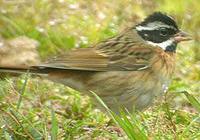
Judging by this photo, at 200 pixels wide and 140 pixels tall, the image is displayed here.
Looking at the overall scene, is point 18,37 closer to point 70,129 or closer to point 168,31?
point 168,31

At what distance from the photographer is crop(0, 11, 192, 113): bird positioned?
6359 mm

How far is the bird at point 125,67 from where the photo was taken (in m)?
6.36

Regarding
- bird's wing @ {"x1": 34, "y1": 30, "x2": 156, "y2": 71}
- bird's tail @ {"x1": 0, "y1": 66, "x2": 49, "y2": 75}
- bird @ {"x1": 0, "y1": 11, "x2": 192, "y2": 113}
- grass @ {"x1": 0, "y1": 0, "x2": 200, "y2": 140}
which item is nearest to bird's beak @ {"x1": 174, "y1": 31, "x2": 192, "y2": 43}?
bird @ {"x1": 0, "y1": 11, "x2": 192, "y2": 113}

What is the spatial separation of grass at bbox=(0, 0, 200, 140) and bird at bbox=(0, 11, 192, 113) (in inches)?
5.8

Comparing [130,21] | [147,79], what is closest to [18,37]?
[130,21]

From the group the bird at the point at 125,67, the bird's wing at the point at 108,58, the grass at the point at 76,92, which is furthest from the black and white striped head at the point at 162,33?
the grass at the point at 76,92

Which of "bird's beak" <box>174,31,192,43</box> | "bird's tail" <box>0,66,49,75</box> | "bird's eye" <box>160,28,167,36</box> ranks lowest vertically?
"bird's beak" <box>174,31,192,43</box>

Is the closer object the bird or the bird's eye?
the bird

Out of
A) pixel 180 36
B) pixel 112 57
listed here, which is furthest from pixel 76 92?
pixel 180 36

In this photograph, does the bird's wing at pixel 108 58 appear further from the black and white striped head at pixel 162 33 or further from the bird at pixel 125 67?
the black and white striped head at pixel 162 33

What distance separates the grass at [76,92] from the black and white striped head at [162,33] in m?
0.42

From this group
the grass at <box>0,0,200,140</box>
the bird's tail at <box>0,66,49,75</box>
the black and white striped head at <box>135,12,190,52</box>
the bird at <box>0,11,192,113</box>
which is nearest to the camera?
the grass at <box>0,0,200,140</box>

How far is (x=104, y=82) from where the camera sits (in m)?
6.44

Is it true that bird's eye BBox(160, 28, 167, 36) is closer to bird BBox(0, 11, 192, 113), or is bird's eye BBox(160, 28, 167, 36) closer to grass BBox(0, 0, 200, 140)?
bird BBox(0, 11, 192, 113)
